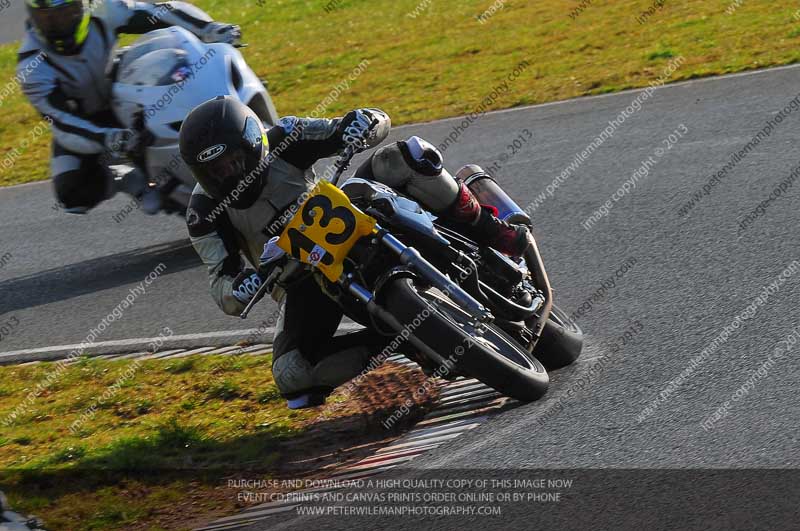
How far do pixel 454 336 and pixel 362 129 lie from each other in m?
1.40

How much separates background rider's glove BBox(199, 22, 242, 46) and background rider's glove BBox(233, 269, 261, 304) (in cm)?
548

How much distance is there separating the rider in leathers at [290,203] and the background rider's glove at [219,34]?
4.72 meters

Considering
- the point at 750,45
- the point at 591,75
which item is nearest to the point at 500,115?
the point at 591,75

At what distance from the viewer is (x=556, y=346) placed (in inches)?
238

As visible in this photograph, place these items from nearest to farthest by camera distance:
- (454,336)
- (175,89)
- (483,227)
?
(454,336)
(483,227)
(175,89)

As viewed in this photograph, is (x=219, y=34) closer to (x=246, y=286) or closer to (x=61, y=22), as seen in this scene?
(x=61, y=22)

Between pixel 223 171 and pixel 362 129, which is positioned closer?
pixel 223 171

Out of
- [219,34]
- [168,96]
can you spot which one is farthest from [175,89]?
[219,34]

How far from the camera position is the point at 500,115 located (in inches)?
508

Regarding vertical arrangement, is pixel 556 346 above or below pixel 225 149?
below

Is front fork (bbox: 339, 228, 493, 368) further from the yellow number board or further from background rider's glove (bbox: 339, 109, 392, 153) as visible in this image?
background rider's glove (bbox: 339, 109, 392, 153)

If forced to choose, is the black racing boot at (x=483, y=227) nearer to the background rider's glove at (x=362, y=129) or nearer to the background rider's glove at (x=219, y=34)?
the background rider's glove at (x=362, y=129)

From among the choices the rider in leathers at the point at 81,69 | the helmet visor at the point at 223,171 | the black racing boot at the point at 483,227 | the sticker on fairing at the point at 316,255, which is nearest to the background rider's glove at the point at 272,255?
the sticker on fairing at the point at 316,255

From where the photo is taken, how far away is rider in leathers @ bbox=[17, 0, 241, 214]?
1022 cm
